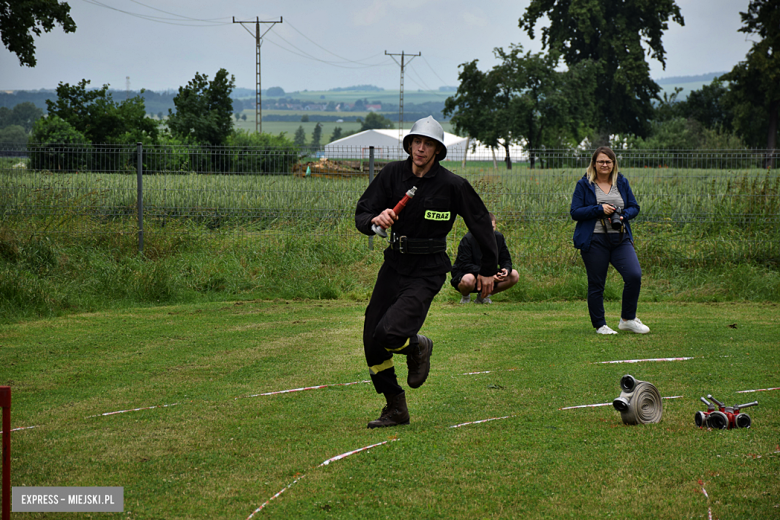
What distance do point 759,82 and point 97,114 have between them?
43.8 metres

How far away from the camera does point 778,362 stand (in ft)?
23.0

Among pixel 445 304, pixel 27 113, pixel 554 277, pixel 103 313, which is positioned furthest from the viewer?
pixel 27 113

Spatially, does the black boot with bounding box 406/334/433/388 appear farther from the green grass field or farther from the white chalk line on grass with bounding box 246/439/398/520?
the white chalk line on grass with bounding box 246/439/398/520

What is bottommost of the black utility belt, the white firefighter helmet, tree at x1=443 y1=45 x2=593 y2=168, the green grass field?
the green grass field

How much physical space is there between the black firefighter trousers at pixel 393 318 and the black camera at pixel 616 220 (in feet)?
12.8

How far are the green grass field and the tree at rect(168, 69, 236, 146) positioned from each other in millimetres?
30011

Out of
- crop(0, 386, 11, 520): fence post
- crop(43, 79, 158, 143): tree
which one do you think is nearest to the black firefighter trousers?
crop(0, 386, 11, 520): fence post

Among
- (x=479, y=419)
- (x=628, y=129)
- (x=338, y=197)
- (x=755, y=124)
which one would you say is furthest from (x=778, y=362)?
(x=628, y=129)

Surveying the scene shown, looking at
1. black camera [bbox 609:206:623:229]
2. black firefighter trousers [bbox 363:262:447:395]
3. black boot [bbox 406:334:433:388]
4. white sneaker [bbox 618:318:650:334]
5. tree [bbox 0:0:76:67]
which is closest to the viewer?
black firefighter trousers [bbox 363:262:447:395]

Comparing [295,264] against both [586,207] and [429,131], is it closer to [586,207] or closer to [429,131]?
[586,207]

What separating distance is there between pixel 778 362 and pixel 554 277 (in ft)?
19.4

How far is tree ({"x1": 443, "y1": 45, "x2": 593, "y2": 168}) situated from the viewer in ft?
182

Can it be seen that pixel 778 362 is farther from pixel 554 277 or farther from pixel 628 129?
pixel 628 129

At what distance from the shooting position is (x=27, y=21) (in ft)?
78.1
